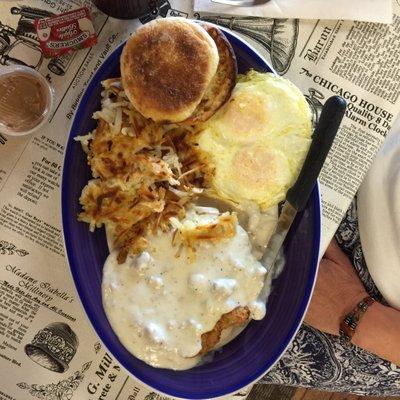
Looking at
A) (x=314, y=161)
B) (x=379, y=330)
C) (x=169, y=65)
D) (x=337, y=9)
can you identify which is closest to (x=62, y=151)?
(x=169, y=65)

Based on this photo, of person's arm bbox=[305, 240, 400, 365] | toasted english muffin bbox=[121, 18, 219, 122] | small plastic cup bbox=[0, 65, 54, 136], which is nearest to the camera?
toasted english muffin bbox=[121, 18, 219, 122]

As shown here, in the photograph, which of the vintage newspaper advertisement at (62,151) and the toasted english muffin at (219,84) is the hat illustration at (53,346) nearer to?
the vintage newspaper advertisement at (62,151)

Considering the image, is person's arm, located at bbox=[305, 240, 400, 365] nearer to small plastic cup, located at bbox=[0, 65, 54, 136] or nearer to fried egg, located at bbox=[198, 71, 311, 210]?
fried egg, located at bbox=[198, 71, 311, 210]

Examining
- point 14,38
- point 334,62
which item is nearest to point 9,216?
point 14,38

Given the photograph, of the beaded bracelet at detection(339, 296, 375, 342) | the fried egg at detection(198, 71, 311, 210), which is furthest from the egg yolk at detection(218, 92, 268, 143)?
the beaded bracelet at detection(339, 296, 375, 342)

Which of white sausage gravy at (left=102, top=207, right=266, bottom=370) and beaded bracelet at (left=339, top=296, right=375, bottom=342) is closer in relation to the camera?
white sausage gravy at (left=102, top=207, right=266, bottom=370)

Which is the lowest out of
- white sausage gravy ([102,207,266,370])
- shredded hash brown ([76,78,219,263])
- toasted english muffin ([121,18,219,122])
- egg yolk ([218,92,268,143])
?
white sausage gravy ([102,207,266,370])
